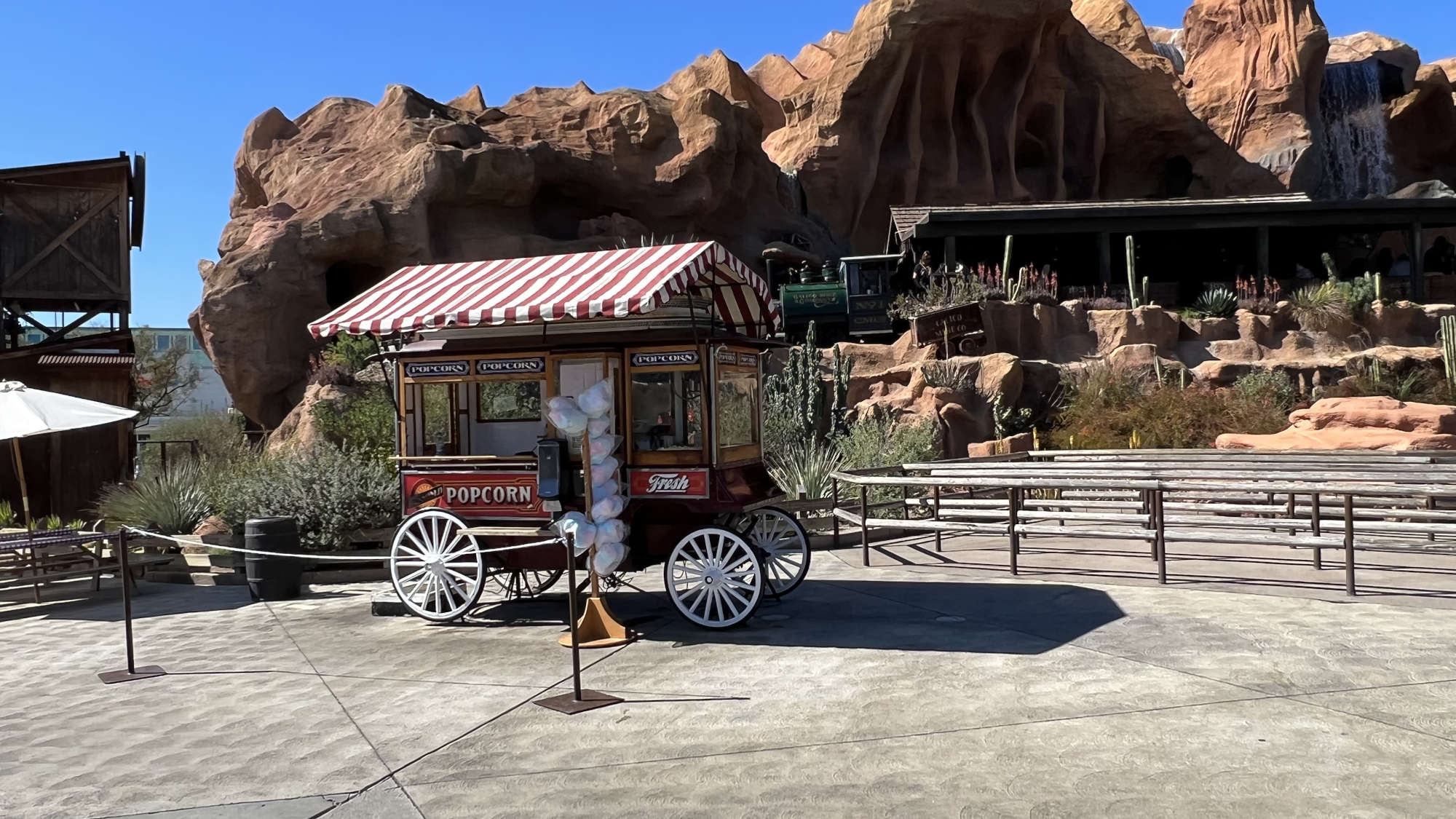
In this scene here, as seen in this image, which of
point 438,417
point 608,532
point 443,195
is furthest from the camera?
point 443,195

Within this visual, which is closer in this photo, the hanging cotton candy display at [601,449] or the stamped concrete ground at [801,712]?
the stamped concrete ground at [801,712]

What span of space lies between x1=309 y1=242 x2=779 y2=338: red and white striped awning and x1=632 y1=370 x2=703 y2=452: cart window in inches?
30.1

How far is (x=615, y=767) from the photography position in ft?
16.1

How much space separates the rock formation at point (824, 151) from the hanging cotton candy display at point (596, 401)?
1677 centimetres

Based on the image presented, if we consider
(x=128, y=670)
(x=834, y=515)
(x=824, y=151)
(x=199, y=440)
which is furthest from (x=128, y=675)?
(x=824, y=151)

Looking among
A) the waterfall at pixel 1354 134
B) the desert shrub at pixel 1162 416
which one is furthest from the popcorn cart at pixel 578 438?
the waterfall at pixel 1354 134

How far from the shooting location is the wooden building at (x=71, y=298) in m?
18.0

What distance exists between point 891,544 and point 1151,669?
6.27 metres

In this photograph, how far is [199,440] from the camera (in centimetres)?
2406

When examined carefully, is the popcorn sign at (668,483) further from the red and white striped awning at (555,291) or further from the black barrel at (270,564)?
the black barrel at (270,564)

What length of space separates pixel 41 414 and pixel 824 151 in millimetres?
35022

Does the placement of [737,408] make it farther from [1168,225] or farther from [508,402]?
[1168,225]

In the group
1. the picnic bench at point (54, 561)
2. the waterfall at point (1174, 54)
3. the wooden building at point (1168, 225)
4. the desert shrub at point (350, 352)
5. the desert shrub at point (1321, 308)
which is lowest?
the picnic bench at point (54, 561)

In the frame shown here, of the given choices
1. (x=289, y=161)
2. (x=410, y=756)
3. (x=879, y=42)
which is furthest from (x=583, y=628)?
(x=879, y=42)
